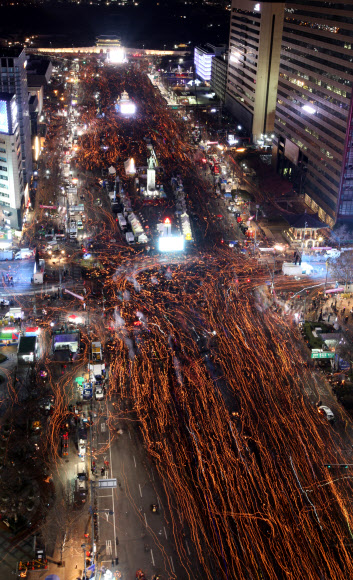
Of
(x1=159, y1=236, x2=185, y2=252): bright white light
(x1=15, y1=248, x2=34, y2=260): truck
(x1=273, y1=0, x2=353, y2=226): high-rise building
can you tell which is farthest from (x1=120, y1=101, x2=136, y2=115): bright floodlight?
(x1=15, y1=248, x2=34, y2=260): truck

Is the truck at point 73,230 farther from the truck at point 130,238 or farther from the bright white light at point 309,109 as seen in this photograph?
the bright white light at point 309,109

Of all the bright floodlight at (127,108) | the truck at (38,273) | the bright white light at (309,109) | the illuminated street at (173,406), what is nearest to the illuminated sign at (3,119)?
the illuminated street at (173,406)

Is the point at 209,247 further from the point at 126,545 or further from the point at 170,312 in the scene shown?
the point at 126,545

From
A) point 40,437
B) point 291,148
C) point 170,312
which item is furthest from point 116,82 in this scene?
point 40,437

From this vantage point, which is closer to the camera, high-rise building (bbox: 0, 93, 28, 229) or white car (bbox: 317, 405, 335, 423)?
white car (bbox: 317, 405, 335, 423)

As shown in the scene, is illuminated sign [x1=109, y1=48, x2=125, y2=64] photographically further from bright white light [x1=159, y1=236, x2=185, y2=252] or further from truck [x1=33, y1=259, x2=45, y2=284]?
truck [x1=33, y1=259, x2=45, y2=284]

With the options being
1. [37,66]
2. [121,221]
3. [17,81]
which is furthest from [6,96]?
[37,66]
